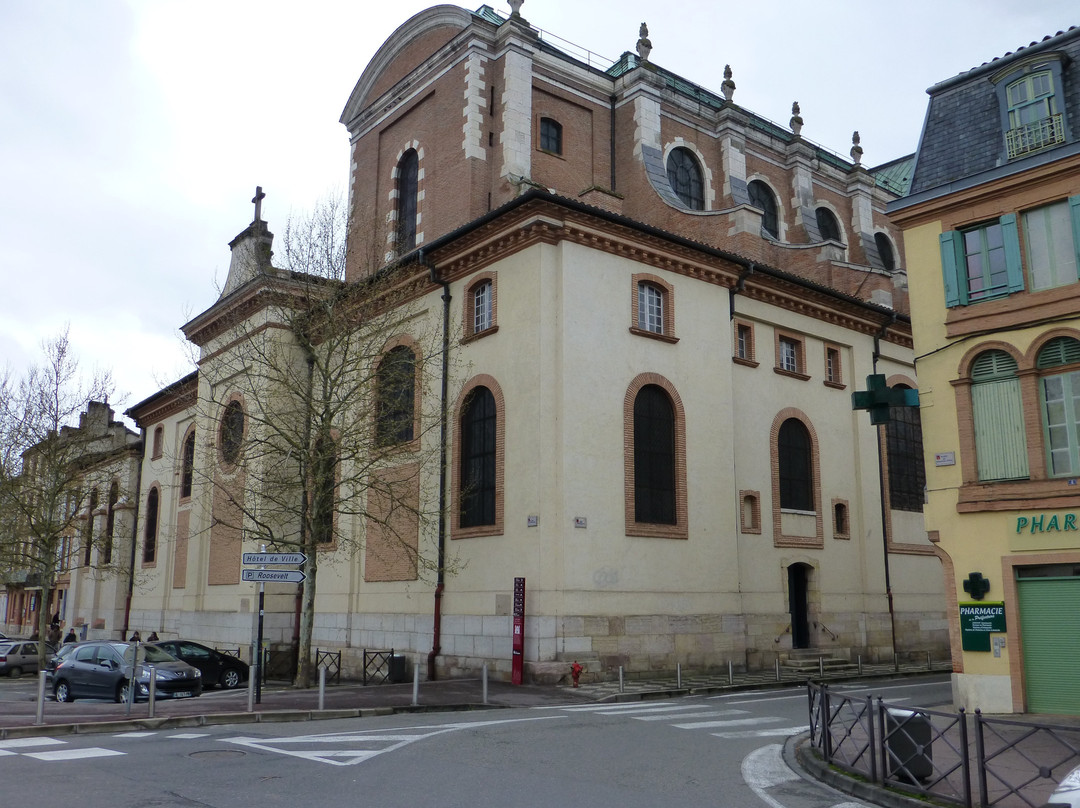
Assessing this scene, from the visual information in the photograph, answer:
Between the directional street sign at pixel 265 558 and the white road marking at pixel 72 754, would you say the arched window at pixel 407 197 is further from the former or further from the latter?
the white road marking at pixel 72 754

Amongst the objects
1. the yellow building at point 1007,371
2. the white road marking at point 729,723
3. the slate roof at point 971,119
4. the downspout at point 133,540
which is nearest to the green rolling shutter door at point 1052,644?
the yellow building at point 1007,371

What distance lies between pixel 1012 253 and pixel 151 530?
36.0 meters

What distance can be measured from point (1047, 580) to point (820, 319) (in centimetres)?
1568

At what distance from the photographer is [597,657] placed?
20875 mm

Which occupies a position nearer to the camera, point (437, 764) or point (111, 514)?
point (437, 764)

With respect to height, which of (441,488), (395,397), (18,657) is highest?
(395,397)

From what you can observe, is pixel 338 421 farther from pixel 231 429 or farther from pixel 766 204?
pixel 766 204

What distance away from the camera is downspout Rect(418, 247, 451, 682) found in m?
23.2

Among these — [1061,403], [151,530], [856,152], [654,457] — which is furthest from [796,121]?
[151,530]

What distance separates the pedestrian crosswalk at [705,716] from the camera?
13625 mm

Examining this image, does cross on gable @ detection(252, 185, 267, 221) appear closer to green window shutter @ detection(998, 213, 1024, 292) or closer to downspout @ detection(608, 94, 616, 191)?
downspout @ detection(608, 94, 616, 191)

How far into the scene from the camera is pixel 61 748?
11555 millimetres

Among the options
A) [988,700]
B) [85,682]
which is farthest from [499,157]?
[988,700]

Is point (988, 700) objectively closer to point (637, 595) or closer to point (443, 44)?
point (637, 595)
